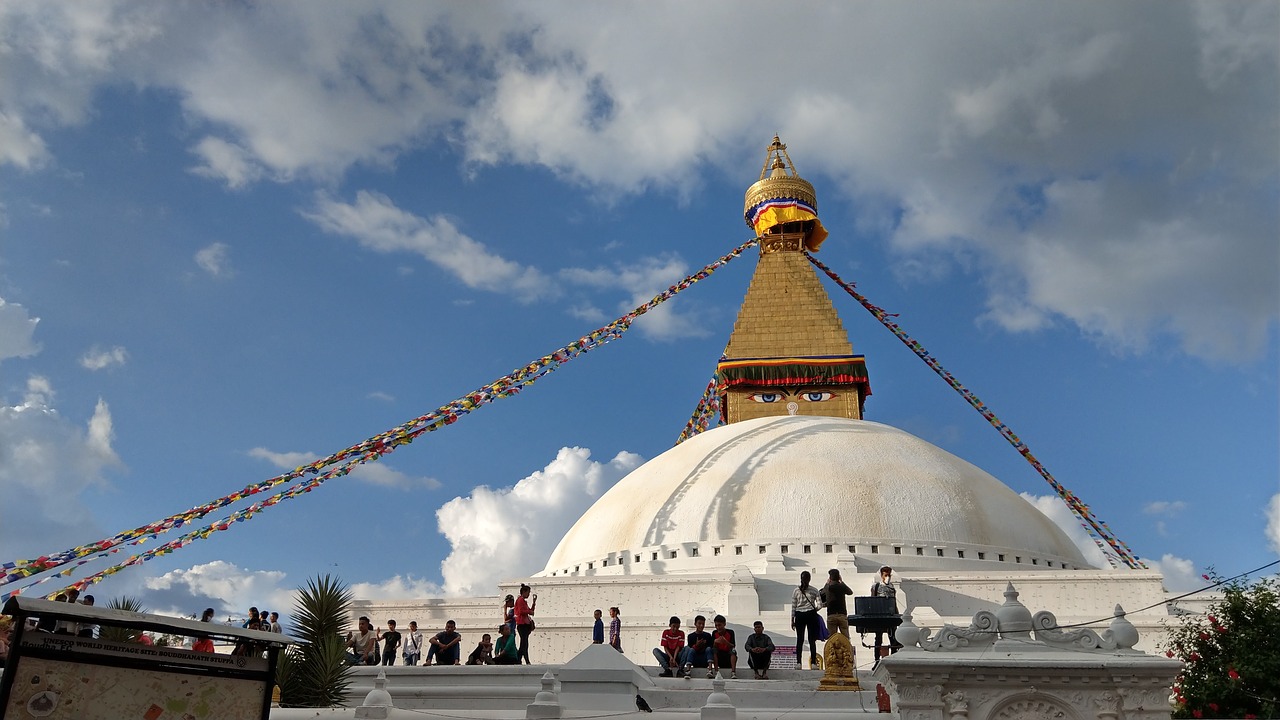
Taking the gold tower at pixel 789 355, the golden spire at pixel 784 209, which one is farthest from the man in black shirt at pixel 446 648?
the golden spire at pixel 784 209

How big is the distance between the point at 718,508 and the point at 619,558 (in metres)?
2.39

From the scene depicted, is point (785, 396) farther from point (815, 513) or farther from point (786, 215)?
point (815, 513)

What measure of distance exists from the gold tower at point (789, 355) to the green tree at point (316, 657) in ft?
70.7

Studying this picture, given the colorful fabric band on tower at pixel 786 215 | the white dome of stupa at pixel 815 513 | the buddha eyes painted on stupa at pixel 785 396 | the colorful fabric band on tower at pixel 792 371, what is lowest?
the white dome of stupa at pixel 815 513

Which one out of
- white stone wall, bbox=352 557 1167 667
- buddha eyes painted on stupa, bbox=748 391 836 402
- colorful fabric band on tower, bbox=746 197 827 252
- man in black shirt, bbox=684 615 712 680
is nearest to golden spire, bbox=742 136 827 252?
colorful fabric band on tower, bbox=746 197 827 252

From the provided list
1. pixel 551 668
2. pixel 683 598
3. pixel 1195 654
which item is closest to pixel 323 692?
pixel 551 668

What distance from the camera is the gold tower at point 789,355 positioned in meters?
30.6

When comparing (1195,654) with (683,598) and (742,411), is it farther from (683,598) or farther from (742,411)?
(742,411)

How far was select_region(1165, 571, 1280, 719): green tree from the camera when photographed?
10.5 metres

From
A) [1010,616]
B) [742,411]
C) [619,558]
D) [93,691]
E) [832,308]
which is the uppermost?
[832,308]

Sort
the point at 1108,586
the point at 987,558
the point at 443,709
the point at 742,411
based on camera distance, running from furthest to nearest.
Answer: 1. the point at 742,411
2. the point at 987,558
3. the point at 1108,586
4. the point at 443,709

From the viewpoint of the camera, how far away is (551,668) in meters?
11.2

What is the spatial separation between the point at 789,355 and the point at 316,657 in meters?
23.0

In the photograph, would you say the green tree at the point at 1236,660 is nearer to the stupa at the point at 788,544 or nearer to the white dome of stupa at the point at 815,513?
the stupa at the point at 788,544
